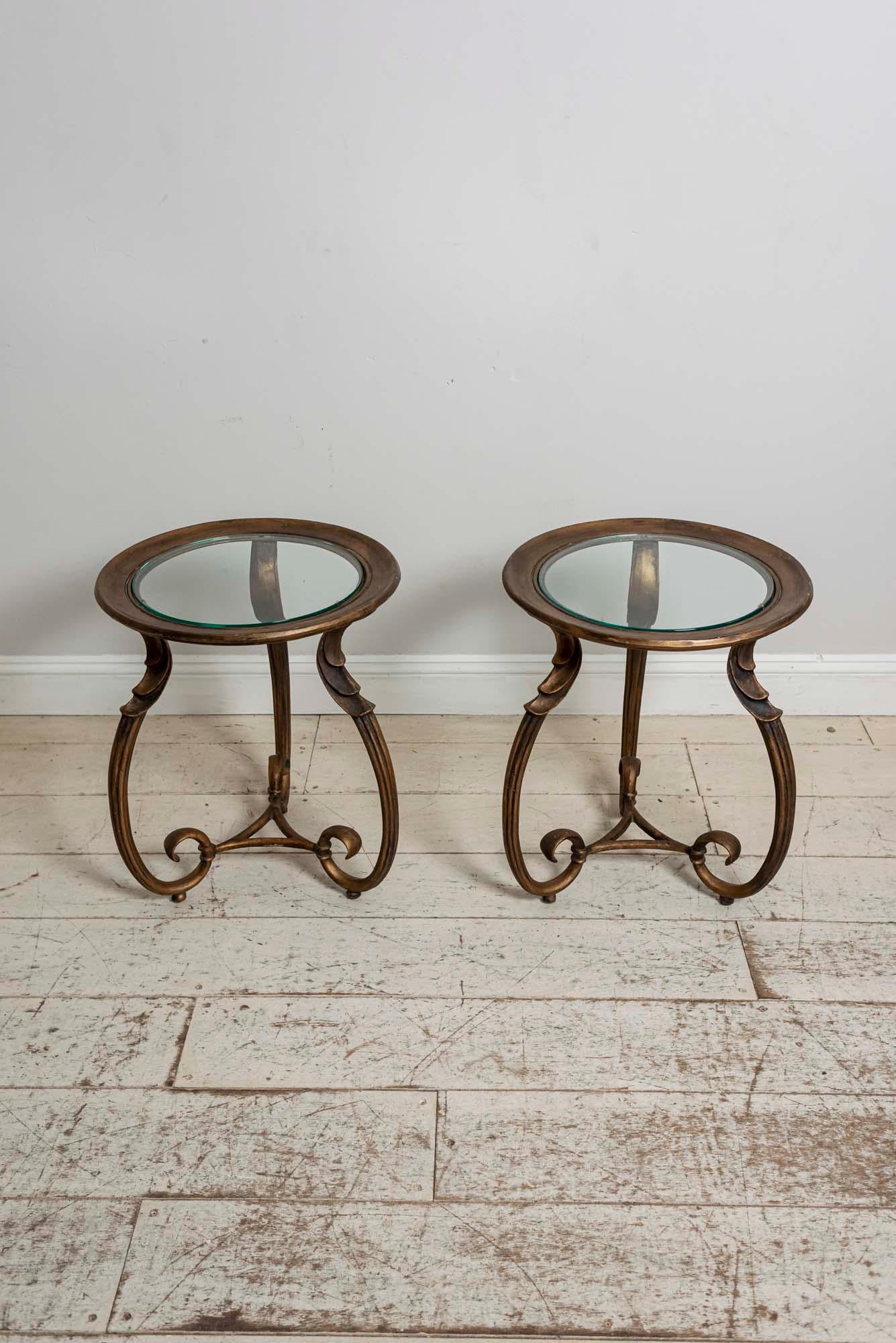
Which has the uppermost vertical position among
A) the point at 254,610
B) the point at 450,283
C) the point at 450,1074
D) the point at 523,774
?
the point at 450,283

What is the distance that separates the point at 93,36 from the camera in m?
1.77

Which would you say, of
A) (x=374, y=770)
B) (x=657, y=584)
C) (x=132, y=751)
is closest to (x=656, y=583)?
(x=657, y=584)

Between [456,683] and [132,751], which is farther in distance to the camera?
[456,683]

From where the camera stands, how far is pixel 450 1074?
1448mm

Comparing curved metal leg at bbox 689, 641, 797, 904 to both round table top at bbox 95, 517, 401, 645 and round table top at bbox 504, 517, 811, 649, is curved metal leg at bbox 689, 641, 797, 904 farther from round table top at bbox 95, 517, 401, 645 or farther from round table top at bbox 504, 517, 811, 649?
round table top at bbox 95, 517, 401, 645

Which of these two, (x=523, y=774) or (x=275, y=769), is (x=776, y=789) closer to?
(x=523, y=774)

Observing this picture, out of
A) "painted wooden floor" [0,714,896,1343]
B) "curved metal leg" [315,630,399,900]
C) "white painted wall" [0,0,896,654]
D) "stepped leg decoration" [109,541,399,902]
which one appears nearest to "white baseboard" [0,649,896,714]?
"white painted wall" [0,0,896,654]

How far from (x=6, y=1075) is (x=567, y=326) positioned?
149cm

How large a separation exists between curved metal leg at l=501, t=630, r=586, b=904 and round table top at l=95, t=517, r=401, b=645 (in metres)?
0.27

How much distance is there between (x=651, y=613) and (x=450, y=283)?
757 mm

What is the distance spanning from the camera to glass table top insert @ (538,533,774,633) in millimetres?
1535

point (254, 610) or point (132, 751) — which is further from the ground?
point (254, 610)

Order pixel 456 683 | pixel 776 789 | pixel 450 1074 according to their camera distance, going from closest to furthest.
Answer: pixel 450 1074 < pixel 776 789 < pixel 456 683

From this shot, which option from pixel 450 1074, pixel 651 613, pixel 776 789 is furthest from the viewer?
pixel 776 789
